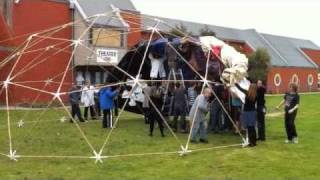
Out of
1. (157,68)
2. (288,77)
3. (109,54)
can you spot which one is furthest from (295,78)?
(157,68)

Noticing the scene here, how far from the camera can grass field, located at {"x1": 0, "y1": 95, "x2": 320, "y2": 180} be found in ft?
34.4

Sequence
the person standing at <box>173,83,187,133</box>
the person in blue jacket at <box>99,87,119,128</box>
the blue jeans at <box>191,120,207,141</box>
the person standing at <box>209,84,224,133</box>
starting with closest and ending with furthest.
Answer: the blue jeans at <box>191,120,207,141</box>, the person standing at <box>209,84,224,133</box>, the person standing at <box>173,83,187,133</box>, the person in blue jacket at <box>99,87,119,128</box>

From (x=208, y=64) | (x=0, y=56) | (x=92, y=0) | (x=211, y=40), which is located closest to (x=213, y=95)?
(x=208, y=64)

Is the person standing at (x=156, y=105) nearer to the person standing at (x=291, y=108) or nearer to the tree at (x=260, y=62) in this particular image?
the person standing at (x=291, y=108)

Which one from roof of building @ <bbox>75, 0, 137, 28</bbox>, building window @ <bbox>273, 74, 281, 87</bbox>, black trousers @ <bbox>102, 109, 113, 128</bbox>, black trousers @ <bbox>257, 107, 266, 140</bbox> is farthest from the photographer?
building window @ <bbox>273, 74, 281, 87</bbox>

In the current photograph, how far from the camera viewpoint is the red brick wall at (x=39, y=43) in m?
31.4

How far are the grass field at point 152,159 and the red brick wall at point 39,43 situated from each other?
1376cm

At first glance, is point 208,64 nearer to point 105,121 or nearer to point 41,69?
point 105,121

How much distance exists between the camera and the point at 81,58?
3547 centimetres

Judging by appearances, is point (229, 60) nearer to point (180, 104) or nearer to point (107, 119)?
point (180, 104)

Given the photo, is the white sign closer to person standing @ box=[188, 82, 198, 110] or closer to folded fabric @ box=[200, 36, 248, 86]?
person standing @ box=[188, 82, 198, 110]

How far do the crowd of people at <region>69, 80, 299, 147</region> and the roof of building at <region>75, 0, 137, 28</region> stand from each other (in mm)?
14850

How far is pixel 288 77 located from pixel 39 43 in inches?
1601

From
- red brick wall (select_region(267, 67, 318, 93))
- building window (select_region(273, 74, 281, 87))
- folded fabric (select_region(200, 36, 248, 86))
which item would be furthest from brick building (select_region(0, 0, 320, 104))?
building window (select_region(273, 74, 281, 87))
